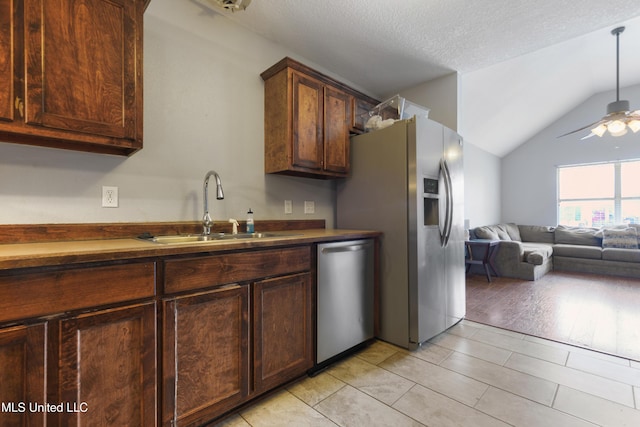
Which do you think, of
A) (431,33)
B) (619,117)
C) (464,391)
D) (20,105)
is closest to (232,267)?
(20,105)

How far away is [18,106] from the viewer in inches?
47.6

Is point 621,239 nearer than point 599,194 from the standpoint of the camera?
Yes

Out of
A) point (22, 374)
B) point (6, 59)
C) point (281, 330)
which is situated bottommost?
point (281, 330)

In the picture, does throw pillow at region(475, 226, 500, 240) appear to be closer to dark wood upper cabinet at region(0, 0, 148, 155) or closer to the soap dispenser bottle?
the soap dispenser bottle

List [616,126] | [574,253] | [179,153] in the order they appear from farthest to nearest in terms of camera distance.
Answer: [574,253]
[616,126]
[179,153]

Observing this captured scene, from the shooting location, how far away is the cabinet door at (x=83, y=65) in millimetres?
1246

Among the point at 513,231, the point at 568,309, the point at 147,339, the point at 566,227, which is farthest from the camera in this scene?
the point at 513,231

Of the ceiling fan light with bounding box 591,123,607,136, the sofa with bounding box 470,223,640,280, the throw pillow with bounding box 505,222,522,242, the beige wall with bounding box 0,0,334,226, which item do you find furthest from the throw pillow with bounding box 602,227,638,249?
the beige wall with bounding box 0,0,334,226

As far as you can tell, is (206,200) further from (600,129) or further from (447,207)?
(600,129)

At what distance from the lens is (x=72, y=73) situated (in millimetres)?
1332

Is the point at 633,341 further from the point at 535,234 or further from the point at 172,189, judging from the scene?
the point at 535,234

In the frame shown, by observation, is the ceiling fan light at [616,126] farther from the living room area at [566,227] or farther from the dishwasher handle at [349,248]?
the dishwasher handle at [349,248]

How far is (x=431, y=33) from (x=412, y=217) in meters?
1.59

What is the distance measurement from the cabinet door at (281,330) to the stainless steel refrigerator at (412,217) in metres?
0.85
